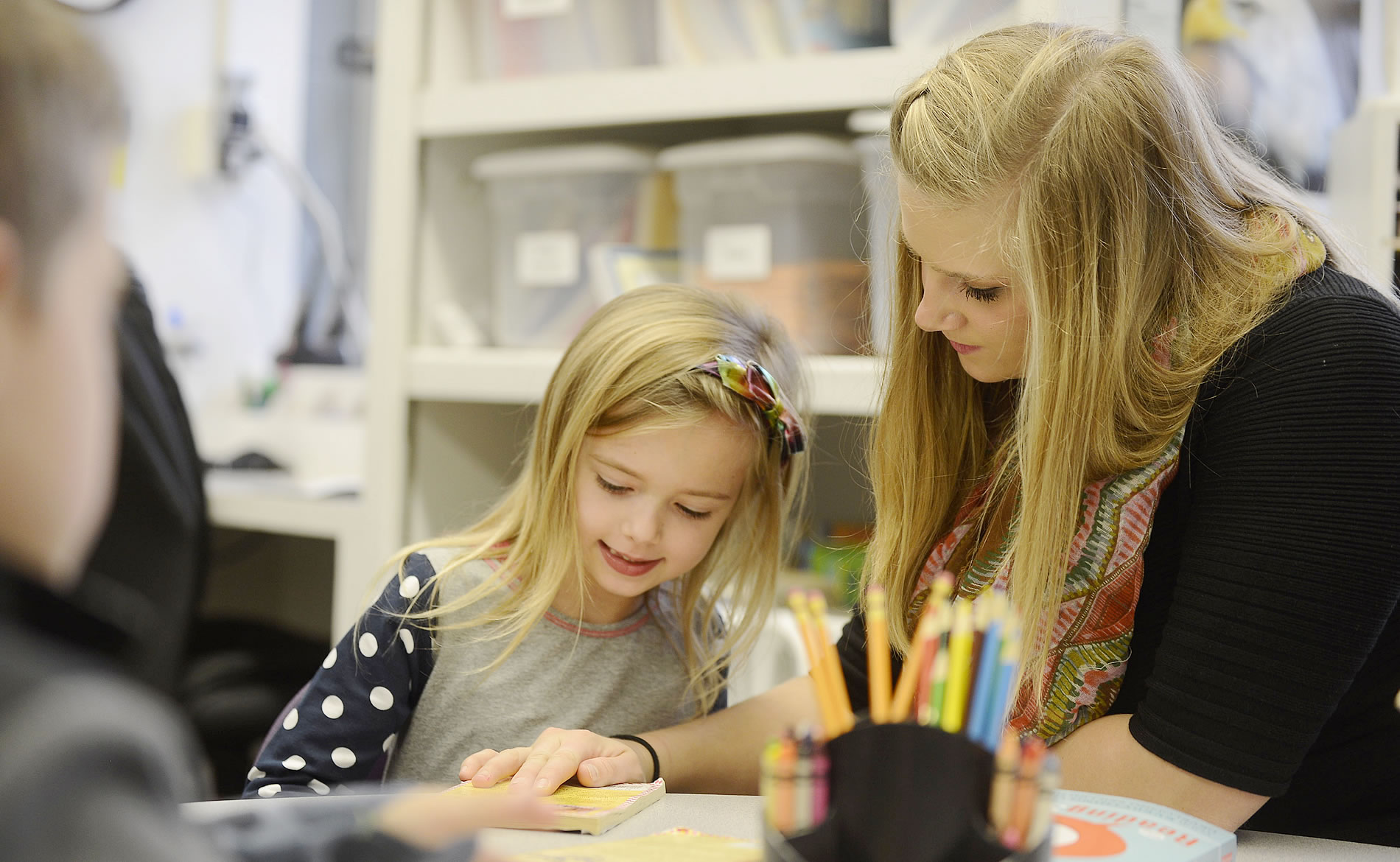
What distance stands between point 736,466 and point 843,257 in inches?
Result: 17.8

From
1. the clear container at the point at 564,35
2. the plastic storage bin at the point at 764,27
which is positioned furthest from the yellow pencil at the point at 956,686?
the clear container at the point at 564,35

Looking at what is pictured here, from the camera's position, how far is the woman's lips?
35.3 inches

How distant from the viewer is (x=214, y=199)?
7.18 feet

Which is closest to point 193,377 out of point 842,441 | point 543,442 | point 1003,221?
point 842,441

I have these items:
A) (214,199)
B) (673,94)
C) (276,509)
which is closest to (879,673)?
(673,94)

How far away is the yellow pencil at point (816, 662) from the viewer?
42 cm

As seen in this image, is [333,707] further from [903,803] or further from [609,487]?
[903,803]

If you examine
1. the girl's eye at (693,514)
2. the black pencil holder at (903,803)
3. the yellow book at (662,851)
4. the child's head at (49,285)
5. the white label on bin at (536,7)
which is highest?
the white label on bin at (536,7)

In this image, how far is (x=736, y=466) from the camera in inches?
36.2

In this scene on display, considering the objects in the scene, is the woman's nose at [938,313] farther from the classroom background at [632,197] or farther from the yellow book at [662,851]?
the yellow book at [662,851]

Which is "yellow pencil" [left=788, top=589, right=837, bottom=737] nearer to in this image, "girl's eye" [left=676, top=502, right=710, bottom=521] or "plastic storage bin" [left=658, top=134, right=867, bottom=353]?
"girl's eye" [left=676, top=502, right=710, bottom=521]

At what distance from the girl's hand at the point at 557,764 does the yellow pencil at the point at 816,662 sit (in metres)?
0.29

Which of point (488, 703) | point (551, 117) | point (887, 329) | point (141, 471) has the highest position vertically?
point (551, 117)

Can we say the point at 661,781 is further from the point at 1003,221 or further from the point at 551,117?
the point at 551,117
